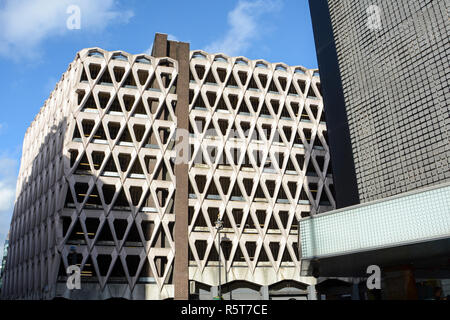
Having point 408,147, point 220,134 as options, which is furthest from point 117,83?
point 408,147

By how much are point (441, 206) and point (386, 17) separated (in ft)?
58.1

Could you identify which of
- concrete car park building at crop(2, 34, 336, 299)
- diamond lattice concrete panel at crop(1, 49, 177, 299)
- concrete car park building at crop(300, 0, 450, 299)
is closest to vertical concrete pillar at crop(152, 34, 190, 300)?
concrete car park building at crop(2, 34, 336, 299)

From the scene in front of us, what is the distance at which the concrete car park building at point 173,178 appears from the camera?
52500 mm

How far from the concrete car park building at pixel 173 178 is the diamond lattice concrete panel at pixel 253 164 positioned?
163mm

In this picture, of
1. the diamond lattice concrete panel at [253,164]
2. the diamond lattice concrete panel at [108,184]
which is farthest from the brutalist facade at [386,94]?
the diamond lattice concrete panel at [108,184]

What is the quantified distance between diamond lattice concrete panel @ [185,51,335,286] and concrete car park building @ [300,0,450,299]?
2030 cm

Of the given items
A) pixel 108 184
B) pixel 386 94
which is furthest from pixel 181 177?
pixel 386 94

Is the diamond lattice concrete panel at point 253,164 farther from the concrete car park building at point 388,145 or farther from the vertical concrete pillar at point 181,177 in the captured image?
the concrete car park building at point 388,145

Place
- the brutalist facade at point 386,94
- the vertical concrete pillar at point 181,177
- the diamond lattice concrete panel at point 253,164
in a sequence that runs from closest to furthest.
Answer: the brutalist facade at point 386,94 → the vertical concrete pillar at point 181,177 → the diamond lattice concrete panel at point 253,164

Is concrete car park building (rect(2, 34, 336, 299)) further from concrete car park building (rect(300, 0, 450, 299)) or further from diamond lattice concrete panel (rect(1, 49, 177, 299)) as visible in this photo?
concrete car park building (rect(300, 0, 450, 299))

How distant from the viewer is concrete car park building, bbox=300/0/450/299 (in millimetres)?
26094

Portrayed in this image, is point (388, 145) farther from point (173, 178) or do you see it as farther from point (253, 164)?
point (173, 178)
